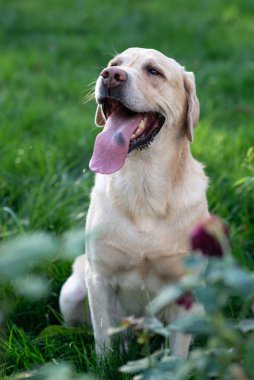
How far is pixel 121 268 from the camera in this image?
2.97 metres

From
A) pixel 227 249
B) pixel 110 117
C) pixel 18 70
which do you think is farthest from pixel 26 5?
pixel 227 249

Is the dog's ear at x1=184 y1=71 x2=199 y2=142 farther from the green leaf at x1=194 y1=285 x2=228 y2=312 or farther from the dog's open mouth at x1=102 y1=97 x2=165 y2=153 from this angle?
the green leaf at x1=194 y1=285 x2=228 y2=312

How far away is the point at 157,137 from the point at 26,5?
6.52 meters

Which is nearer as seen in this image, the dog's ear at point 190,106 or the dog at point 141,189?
the dog at point 141,189

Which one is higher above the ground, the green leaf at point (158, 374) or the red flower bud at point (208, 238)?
the red flower bud at point (208, 238)

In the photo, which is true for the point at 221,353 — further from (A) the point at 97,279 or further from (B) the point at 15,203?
(B) the point at 15,203

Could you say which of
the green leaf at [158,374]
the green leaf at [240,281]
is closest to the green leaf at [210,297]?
the green leaf at [240,281]

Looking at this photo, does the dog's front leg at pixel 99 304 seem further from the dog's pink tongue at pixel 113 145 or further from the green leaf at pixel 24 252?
the green leaf at pixel 24 252

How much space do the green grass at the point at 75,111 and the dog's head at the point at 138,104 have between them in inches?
14.7

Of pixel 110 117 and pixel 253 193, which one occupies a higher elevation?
pixel 110 117

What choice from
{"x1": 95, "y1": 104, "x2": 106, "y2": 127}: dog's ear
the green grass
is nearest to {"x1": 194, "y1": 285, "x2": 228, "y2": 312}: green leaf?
the green grass

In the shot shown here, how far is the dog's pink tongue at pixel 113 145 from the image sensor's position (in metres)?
2.92

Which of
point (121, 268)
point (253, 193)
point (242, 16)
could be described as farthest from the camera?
point (242, 16)

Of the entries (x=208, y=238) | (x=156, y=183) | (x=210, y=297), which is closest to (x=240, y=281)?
(x=210, y=297)
